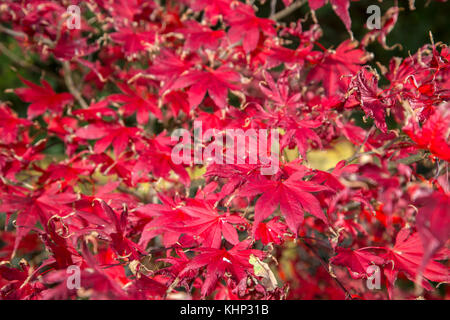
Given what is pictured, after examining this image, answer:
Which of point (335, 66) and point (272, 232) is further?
point (335, 66)

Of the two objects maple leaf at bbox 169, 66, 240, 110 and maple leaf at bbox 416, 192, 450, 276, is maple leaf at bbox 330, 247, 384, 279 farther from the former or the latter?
maple leaf at bbox 169, 66, 240, 110

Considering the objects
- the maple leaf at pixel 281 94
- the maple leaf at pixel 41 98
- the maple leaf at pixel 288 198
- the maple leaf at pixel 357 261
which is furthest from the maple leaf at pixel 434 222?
the maple leaf at pixel 41 98

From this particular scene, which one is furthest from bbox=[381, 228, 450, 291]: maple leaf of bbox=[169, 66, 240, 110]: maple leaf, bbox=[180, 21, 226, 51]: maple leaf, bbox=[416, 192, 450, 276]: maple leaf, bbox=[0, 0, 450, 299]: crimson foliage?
bbox=[180, 21, 226, 51]: maple leaf

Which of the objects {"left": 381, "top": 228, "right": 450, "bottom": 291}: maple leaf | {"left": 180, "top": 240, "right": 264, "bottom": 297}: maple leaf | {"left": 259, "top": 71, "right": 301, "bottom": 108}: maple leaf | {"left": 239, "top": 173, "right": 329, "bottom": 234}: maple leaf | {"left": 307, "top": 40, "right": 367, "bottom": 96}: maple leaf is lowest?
{"left": 381, "top": 228, "right": 450, "bottom": 291}: maple leaf

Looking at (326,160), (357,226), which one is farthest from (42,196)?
(326,160)

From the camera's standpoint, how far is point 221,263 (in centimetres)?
76

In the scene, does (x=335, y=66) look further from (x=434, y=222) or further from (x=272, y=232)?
(x=434, y=222)

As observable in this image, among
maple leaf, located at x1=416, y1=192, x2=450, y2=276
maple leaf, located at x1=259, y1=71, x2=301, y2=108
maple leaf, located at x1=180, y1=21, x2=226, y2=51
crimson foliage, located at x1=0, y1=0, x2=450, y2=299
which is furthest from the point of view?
maple leaf, located at x1=180, y1=21, x2=226, y2=51

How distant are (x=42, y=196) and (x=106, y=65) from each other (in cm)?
85

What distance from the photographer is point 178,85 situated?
1014mm

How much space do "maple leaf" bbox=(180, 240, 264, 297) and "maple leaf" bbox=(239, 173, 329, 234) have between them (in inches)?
4.8

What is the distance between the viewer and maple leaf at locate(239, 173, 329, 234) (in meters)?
0.71

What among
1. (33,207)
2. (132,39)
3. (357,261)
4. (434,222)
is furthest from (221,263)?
(132,39)

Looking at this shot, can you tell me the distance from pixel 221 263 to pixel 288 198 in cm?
21
